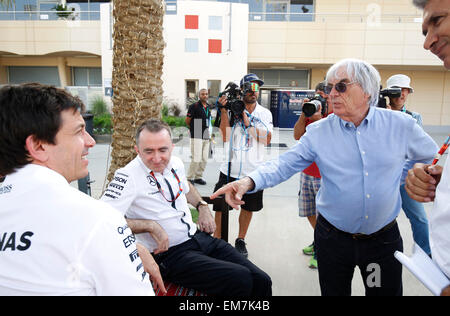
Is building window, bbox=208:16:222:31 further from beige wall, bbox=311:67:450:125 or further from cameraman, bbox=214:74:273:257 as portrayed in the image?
cameraman, bbox=214:74:273:257

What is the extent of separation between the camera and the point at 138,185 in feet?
7.50

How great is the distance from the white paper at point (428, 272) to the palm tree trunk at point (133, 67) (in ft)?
8.62

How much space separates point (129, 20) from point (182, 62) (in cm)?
1435

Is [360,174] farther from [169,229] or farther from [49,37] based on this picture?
[49,37]

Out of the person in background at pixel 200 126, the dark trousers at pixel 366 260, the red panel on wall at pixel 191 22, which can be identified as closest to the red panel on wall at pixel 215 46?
the red panel on wall at pixel 191 22

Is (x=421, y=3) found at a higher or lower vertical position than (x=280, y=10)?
lower

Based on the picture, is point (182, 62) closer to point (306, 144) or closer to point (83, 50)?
point (83, 50)

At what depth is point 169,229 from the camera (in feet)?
7.70

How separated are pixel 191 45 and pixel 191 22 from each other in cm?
109

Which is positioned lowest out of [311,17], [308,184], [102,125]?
[102,125]

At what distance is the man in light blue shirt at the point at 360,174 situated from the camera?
76.2 inches

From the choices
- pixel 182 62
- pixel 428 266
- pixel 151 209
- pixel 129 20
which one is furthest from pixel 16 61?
pixel 428 266

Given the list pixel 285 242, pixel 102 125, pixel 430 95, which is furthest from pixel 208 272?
pixel 430 95

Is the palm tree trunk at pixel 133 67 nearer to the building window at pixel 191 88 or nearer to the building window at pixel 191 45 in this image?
the building window at pixel 191 45
